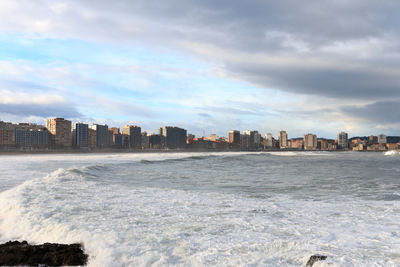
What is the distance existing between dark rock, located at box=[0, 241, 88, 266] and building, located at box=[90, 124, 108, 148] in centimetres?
17881

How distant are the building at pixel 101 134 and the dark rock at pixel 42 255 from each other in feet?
587

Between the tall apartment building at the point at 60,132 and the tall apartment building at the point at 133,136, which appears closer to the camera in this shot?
the tall apartment building at the point at 60,132

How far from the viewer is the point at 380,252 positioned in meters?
4.59

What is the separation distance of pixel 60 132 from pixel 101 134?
30893 mm

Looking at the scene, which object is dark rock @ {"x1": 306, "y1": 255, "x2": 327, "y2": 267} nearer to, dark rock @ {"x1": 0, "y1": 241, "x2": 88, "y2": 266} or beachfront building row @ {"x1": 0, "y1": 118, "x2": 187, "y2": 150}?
dark rock @ {"x1": 0, "y1": 241, "x2": 88, "y2": 266}

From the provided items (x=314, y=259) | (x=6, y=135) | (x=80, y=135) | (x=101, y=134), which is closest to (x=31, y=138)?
(x=6, y=135)

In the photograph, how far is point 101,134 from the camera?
18125 cm

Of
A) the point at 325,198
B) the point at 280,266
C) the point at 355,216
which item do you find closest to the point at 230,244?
the point at 280,266

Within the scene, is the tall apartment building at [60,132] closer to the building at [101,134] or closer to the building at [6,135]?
the building at [6,135]

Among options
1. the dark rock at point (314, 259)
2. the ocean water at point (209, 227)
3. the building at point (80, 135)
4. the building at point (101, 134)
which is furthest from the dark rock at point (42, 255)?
the building at point (101, 134)

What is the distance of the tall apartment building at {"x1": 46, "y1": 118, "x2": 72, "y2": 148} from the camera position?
5915 inches

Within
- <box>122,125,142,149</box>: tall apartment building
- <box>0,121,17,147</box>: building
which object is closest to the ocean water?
<box>0,121,17,147</box>: building

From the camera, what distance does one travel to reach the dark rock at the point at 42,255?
424 centimetres

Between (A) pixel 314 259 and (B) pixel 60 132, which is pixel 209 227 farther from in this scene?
(B) pixel 60 132
